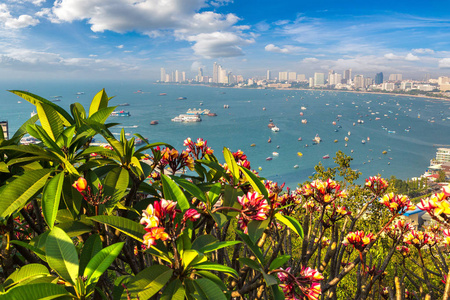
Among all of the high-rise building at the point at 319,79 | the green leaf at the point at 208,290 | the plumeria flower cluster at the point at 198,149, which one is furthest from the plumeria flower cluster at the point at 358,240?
the high-rise building at the point at 319,79

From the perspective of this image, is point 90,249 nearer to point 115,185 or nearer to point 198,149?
A: point 115,185

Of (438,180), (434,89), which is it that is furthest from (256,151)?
(434,89)

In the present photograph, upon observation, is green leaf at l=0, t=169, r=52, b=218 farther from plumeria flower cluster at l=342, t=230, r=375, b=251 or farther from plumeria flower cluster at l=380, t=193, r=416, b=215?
plumeria flower cluster at l=380, t=193, r=416, b=215

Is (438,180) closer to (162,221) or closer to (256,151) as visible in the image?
(256,151)

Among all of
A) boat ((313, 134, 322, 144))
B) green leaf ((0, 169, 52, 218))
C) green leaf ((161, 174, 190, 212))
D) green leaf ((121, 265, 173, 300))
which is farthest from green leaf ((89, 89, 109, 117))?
boat ((313, 134, 322, 144))

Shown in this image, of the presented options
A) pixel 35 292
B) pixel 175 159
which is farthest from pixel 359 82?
pixel 35 292

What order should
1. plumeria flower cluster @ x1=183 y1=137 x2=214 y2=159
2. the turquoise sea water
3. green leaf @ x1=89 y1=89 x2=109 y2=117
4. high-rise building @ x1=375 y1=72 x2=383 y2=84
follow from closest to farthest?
green leaf @ x1=89 y1=89 x2=109 y2=117 → plumeria flower cluster @ x1=183 y1=137 x2=214 y2=159 → the turquoise sea water → high-rise building @ x1=375 y1=72 x2=383 y2=84
